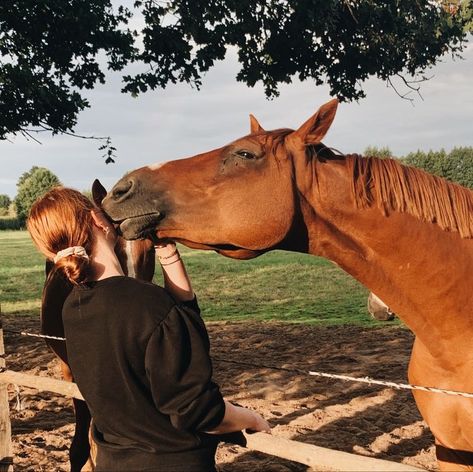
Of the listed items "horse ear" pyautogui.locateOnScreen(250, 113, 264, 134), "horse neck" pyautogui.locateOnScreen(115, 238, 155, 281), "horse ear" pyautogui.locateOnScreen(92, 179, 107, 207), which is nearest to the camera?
"horse ear" pyautogui.locateOnScreen(250, 113, 264, 134)

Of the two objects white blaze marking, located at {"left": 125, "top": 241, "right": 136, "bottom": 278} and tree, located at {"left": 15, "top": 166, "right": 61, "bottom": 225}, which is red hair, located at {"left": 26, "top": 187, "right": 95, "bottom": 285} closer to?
white blaze marking, located at {"left": 125, "top": 241, "right": 136, "bottom": 278}

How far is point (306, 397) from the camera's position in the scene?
21.5ft

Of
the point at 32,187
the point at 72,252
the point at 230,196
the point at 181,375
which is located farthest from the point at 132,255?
the point at 32,187

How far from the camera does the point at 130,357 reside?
1810mm

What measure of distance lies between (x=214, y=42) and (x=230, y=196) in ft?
17.3

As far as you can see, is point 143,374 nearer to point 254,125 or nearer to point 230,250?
point 230,250

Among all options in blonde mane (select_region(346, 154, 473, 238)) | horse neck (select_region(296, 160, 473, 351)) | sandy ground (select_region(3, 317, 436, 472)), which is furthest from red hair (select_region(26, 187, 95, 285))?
sandy ground (select_region(3, 317, 436, 472))

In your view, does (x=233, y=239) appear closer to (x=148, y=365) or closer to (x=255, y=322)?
(x=148, y=365)

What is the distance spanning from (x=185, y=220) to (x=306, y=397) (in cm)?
466

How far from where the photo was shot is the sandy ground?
5.00 meters

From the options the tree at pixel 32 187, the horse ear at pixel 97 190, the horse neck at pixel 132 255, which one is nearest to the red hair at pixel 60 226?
the horse ear at pixel 97 190

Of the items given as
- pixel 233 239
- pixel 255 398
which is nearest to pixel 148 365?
pixel 233 239

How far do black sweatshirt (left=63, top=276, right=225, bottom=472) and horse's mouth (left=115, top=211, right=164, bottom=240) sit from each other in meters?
0.54

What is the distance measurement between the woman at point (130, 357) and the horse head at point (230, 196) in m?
0.42
